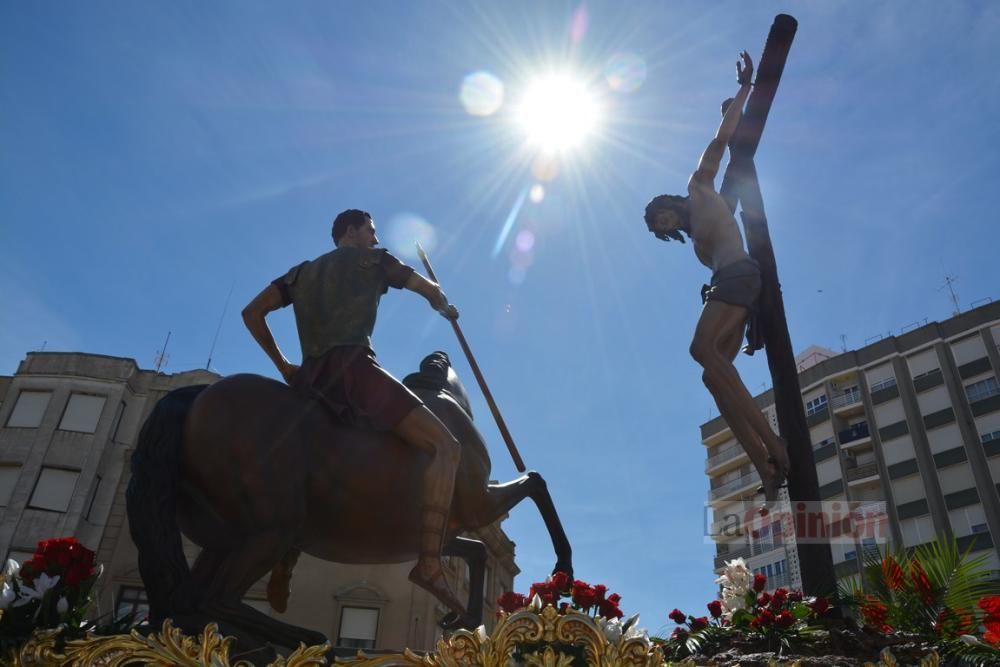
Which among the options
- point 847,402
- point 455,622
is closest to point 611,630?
point 455,622

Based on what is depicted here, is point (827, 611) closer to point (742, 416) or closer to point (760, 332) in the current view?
point (742, 416)

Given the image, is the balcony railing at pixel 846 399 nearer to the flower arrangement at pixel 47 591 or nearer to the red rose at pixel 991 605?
the red rose at pixel 991 605

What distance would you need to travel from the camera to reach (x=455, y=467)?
199 inches

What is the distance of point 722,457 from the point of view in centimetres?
5772

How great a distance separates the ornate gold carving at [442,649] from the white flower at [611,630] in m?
0.03

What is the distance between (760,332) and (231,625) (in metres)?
4.27

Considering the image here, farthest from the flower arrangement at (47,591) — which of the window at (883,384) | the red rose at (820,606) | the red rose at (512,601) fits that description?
the window at (883,384)

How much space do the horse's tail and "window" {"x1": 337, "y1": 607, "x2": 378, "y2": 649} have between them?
2859 cm

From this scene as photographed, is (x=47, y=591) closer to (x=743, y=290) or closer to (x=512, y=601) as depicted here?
(x=512, y=601)

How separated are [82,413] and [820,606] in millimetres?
37064

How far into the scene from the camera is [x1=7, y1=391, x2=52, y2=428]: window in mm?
35844

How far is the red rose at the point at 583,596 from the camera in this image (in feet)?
14.3

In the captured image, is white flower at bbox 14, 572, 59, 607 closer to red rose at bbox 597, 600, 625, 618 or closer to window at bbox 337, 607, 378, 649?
red rose at bbox 597, 600, 625, 618

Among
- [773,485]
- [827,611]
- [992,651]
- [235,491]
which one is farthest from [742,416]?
[235,491]
